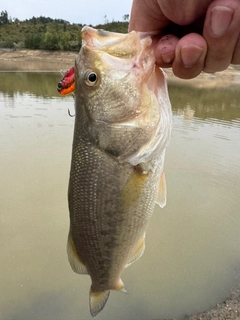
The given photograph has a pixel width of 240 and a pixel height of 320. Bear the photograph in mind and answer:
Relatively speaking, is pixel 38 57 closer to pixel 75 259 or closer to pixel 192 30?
pixel 75 259

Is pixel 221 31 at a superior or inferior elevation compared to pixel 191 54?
superior

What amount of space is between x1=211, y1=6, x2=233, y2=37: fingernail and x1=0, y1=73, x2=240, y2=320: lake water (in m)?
4.06

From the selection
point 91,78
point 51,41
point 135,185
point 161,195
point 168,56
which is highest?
point 168,56

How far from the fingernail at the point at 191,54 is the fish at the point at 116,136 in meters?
0.17

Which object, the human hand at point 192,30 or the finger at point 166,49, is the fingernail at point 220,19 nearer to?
the human hand at point 192,30

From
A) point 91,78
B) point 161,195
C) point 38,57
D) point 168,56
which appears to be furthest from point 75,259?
point 38,57

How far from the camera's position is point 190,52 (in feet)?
5.38

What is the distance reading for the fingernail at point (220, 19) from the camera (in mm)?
1444

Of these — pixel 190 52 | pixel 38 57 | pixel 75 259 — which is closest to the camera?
pixel 190 52

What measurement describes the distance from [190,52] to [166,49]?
0.44 ft

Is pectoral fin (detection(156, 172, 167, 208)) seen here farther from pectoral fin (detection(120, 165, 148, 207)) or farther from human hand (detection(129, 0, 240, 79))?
human hand (detection(129, 0, 240, 79))

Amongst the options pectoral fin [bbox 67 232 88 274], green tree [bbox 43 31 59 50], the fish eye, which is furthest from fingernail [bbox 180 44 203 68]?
green tree [bbox 43 31 59 50]

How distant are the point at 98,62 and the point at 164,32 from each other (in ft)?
1.55

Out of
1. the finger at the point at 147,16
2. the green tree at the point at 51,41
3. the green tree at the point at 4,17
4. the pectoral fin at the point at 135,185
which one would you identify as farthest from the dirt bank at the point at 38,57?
the pectoral fin at the point at 135,185
